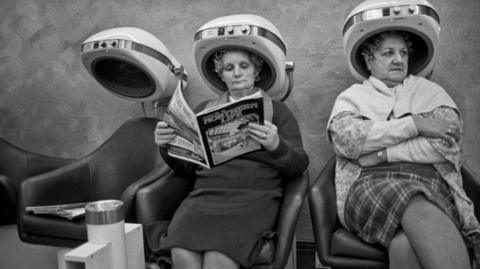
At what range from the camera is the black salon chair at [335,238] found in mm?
1613

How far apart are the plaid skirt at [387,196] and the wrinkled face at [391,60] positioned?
15.8 inches

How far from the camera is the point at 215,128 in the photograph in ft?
5.20

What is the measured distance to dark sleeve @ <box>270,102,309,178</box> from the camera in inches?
71.1

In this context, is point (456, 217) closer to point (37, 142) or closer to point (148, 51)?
point (148, 51)

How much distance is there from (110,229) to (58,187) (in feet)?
4.32

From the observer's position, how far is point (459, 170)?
1829 millimetres

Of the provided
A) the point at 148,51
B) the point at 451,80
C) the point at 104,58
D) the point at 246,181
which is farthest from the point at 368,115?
the point at 104,58

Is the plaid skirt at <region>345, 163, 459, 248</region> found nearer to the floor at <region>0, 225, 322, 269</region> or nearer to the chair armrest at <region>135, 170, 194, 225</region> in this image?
the chair armrest at <region>135, 170, 194, 225</region>

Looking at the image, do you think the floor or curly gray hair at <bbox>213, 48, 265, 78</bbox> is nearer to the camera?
curly gray hair at <bbox>213, 48, 265, 78</bbox>

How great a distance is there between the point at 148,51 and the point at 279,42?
0.65 meters

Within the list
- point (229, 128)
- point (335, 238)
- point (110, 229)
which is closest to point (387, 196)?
point (335, 238)

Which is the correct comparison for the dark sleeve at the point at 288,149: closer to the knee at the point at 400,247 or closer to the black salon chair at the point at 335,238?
the black salon chair at the point at 335,238

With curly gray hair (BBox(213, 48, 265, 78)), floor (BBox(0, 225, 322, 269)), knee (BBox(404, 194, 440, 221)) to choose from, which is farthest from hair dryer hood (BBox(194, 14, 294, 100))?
floor (BBox(0, 225, 322, 269))

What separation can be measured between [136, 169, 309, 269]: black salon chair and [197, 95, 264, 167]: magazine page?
0.26m
